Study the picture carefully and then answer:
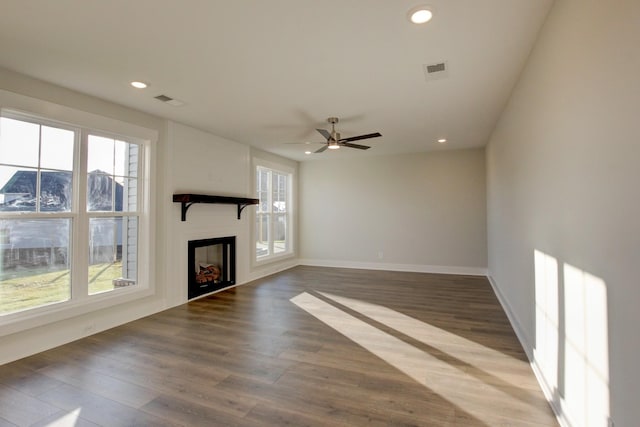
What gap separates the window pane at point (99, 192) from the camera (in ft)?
12.0

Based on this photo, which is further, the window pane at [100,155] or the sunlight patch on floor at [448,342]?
the window pane at [100,155]

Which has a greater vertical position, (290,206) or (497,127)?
(497,127)

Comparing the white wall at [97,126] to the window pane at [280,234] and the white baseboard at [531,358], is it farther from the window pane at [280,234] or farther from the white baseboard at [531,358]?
the white baseboard at [531,358]

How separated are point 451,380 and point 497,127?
3708 millimetres

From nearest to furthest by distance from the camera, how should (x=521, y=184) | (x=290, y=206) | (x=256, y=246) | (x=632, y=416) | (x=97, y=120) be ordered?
(x=632, y=416) → (x=521, y=184) → (x=97, y=120) → (x=256, y=246) → (x=290, y=206)

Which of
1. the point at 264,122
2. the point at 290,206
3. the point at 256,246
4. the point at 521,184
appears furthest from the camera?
the point at 290,206

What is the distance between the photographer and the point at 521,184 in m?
3.06

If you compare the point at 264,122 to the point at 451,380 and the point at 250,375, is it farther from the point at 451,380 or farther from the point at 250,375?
the point at 451,380

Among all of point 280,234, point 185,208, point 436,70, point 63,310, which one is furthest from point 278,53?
point 280,234

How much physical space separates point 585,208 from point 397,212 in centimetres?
556

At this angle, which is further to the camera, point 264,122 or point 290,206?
point 290,206

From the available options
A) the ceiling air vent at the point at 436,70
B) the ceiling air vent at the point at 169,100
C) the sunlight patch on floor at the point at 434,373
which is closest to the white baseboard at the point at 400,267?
the sunlight patch on floor at the point at 434,373

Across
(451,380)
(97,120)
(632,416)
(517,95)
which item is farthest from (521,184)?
(97,120)

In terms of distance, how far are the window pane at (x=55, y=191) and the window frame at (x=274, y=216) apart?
3.23m
